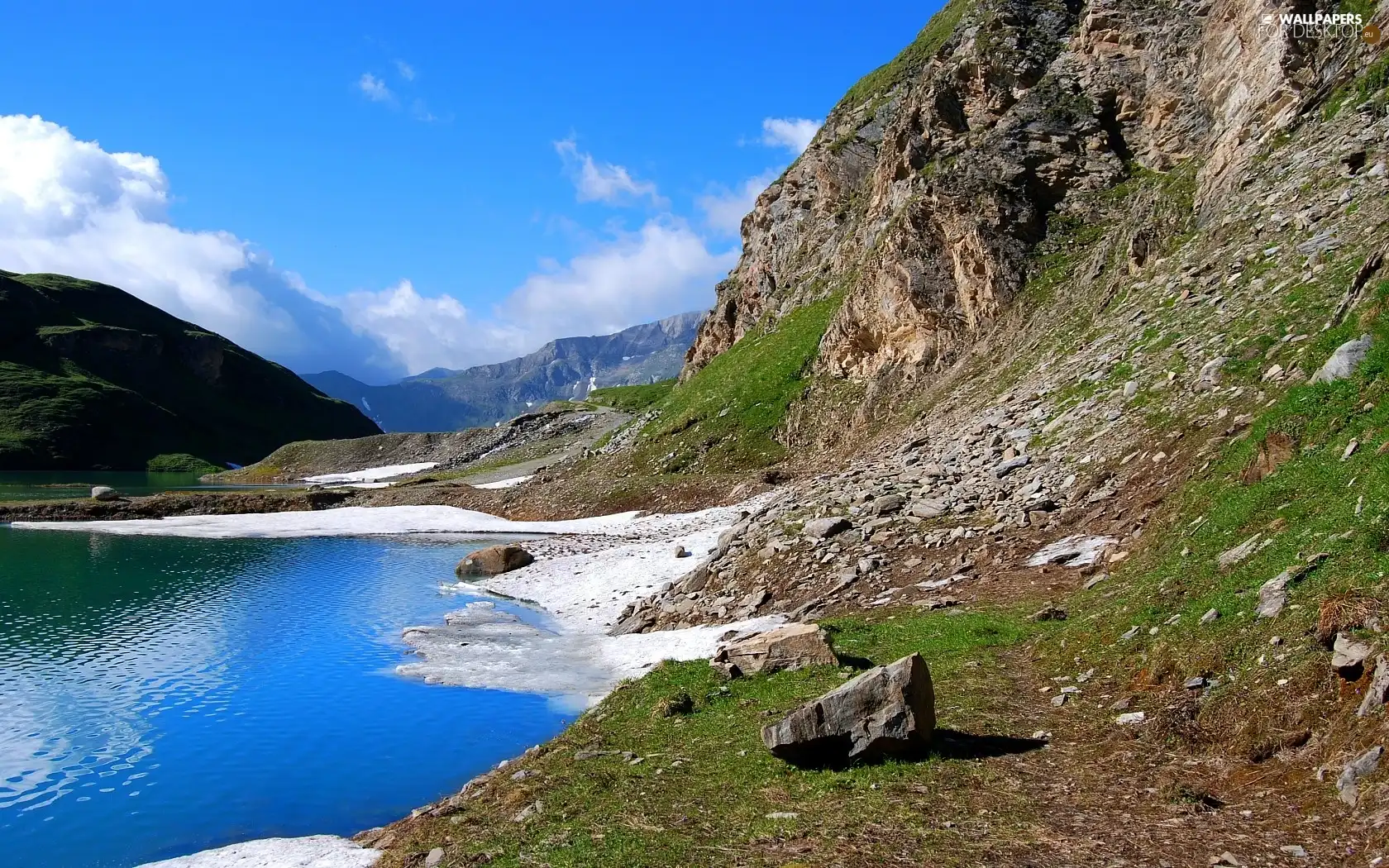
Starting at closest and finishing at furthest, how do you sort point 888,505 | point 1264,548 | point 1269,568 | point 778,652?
point 1269,568
point 1264,548
point 778,652
point 888,505

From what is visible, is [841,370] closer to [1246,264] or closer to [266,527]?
[1246,264]

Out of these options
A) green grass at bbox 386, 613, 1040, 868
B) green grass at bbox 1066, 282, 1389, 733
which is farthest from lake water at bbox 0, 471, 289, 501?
green grass at bbox 1066, 282, 1389, 733

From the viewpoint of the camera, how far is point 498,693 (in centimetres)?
2178

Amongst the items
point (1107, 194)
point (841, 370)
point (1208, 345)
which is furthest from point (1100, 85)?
point (1208, 345)

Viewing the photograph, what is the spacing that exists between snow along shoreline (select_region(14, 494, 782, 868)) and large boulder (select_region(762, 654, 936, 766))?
637cm

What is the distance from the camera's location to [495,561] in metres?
41.8

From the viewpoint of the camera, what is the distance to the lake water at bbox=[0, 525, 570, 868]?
49.9 ft

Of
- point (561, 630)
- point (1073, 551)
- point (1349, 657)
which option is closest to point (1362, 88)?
point (1073, 551)

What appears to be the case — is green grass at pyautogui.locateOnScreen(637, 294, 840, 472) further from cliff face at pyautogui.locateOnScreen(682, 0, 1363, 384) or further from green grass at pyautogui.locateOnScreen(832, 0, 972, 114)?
green grass at pyautogui.locateOnScreen(832, 0, 972, 114)

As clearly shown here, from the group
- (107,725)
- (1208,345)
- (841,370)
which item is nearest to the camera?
(107,725)

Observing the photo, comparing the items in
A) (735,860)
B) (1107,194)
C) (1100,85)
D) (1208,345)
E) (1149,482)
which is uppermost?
(1100,85)

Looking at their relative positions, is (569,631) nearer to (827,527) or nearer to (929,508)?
(827,527)

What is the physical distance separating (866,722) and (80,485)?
130m

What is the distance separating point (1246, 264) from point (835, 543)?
1605cm
